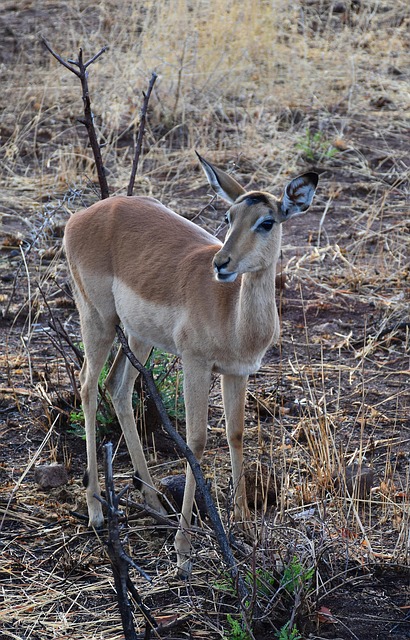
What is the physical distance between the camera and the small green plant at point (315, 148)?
9.73 meters

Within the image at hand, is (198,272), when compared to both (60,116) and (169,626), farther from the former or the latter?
(60,116)

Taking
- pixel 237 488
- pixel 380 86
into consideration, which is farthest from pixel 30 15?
pixel 237 488

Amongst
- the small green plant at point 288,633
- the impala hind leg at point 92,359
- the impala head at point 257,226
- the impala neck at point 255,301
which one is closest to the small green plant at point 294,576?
the small green plant at point 288,633

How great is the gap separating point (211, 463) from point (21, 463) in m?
1.03

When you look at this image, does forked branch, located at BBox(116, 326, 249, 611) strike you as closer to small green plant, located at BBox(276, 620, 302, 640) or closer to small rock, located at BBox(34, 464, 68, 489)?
small green plant, located at BBox(276, 620, 302, 640)

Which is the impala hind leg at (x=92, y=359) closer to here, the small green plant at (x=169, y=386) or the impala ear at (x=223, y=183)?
the small green plant at (x=169, y=386)

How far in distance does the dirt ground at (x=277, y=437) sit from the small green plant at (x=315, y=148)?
0.08ft

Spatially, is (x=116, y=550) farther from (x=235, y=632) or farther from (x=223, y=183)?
(x=223, y=183)

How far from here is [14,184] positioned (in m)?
9.45

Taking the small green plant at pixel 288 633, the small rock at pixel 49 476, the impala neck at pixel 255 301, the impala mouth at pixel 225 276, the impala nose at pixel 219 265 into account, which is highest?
the impala nose at pixel 219 265

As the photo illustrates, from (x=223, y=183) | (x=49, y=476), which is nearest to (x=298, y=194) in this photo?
(x=223, y=183)

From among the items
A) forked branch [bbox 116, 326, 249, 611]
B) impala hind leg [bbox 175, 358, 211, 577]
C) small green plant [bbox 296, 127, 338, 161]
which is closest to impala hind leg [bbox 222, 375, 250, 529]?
impala hind leg [bbox 175, 358, 211, 577]

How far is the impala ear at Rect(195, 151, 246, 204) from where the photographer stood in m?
4.27

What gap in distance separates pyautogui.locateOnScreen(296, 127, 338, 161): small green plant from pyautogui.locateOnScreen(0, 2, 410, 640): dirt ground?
0.08ft
